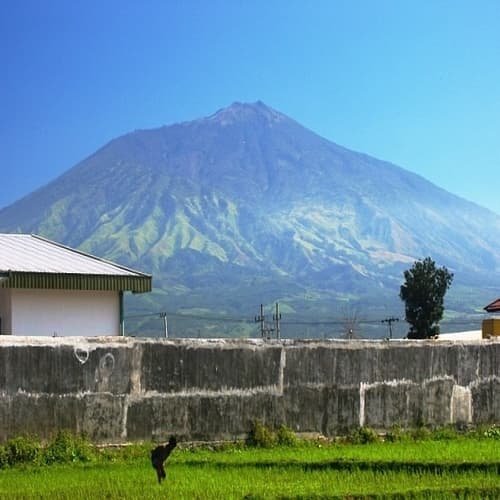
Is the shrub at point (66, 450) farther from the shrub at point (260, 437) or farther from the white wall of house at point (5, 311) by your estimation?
the white wall of house at point (5, 311)

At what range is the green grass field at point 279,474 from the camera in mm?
9898

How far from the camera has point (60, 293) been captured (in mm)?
16438

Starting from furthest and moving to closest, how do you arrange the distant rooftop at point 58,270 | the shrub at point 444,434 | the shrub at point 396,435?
the distant rooftop at point 58,270 < the shrub at point 444,434 < the shrub at point 396,435

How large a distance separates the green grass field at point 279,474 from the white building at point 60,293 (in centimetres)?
428

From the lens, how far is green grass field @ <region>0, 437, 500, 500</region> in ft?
32.5

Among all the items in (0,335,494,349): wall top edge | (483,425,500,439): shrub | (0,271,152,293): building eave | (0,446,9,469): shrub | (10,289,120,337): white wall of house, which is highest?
(0,271,152,293): building eave

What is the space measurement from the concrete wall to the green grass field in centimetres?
49

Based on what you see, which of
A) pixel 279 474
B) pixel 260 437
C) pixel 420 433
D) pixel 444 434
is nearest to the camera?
pixel 279 474

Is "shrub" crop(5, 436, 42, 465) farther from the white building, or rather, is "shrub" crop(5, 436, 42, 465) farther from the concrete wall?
the white building

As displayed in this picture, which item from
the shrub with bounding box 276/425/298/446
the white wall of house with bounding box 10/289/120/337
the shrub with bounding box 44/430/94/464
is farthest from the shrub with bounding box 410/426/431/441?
the white wall of house with bounding box 10/289/120/337

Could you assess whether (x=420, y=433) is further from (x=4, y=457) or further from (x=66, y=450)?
(x=4, y=457)

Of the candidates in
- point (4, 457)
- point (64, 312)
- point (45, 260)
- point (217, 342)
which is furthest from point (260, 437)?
point (45, 260)

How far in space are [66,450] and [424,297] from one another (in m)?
23.8

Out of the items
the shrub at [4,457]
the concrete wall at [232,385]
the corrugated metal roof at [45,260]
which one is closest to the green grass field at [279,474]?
the shrub at [4,457]
